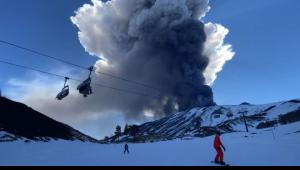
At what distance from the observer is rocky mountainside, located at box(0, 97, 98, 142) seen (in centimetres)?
9513

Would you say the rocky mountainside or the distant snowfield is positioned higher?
the rocky mountainside

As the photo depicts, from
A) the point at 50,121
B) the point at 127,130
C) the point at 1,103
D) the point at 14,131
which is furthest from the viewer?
the point at 127,130

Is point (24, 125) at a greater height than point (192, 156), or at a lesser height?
greater

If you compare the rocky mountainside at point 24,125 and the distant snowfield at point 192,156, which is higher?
the rocky mountainside at point 24,125

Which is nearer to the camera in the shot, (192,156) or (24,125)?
(192,156)

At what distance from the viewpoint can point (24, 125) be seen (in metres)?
110

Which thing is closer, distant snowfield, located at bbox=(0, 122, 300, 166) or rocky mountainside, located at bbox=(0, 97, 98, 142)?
distant snowfield, located at bbox=(0, 122, 300, 166)

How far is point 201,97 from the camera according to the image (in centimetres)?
19725

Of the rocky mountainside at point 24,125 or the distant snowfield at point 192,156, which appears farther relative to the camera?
the rocky mountainside at point 24,125

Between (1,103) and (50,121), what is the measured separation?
22.6m

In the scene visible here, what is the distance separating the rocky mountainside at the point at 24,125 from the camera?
312ft
